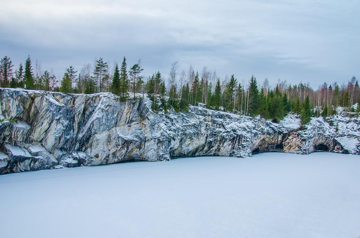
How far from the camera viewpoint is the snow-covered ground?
8.20 m

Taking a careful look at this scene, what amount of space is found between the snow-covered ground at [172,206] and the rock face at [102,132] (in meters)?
2.83

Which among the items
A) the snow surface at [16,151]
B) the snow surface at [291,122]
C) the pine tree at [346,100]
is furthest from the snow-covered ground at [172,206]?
the pine tree at [346,100]

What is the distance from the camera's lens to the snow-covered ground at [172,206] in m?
8.20

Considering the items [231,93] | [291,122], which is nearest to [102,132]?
[231,93]

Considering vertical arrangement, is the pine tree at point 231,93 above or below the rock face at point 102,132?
above

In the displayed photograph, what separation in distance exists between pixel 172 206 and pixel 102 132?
45.5ft

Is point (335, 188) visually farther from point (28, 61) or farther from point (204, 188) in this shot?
point (28, 61)

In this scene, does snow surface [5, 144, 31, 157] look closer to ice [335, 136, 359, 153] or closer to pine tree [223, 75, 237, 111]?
pine tree [223, 75, 237, 111]

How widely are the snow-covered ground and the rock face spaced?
2826 mm

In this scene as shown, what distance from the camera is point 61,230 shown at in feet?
25.9

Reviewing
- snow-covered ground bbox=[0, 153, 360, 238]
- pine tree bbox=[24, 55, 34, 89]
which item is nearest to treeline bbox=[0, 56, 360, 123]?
pine tree bbox=[24, 55, 34, 89]

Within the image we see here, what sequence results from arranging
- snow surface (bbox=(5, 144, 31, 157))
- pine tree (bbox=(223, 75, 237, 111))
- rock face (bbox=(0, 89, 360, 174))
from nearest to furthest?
1. snow surface (bbox=(5, 144, 31, 157))
2. rock face (bbox=(0, 89, 360, 174))
3. pine tree (bbox=(223, 75, 237, 111))

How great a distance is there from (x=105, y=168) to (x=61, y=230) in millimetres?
12449

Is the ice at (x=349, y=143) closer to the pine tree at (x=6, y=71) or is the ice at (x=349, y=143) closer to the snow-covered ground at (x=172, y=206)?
the snow-covered ground at (x=172, y=206)
